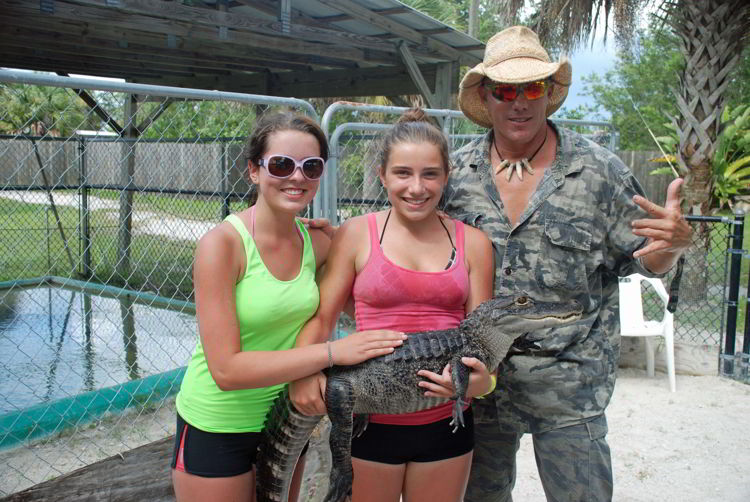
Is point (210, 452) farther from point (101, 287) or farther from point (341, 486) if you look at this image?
point (101, 287)

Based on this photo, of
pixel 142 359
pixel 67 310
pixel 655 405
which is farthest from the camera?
pixel 67 310

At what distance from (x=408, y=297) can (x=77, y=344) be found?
5.28 metres

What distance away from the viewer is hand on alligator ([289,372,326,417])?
6.09ft

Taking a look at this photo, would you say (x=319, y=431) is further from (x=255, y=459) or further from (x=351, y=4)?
(x=351, y=4)

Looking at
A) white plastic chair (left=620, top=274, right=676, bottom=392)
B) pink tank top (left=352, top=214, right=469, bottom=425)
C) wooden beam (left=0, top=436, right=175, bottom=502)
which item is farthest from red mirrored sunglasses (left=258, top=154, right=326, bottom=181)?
white plastic chair (left=620, top=274, right=676, bottom=392)

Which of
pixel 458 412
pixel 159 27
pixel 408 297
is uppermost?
pixel 159 27

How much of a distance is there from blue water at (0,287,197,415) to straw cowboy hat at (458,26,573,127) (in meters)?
3.78

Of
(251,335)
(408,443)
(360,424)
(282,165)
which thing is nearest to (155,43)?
(282,165)

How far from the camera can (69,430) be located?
4.04 m

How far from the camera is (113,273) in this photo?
12.0ft

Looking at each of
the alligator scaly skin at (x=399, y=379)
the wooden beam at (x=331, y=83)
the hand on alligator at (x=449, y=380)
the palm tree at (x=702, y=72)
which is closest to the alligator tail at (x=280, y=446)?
the alligator scaly skin at (x=399, y=379)

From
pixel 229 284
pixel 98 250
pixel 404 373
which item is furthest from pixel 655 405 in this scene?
pixel 98 250

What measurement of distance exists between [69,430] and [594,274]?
3565 mm

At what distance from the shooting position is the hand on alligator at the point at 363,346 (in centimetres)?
184
